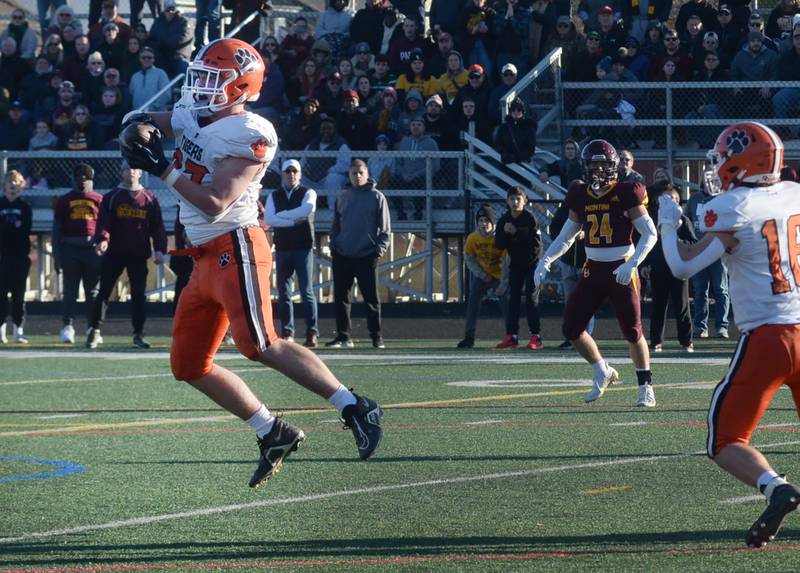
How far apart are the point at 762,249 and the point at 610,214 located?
15.2 ft

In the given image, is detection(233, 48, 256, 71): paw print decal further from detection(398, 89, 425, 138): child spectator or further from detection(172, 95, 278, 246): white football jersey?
detection(398, 89, 425, 138): child spectator

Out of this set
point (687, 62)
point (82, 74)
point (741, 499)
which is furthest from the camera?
point (82, 74)

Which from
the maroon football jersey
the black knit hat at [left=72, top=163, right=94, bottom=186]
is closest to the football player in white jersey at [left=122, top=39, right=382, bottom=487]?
the maroon football jersey

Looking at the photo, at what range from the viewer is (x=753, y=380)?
196 inches

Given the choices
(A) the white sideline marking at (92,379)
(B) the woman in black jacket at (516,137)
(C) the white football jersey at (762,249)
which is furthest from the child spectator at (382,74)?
(C) the white football jersey at (762,249)

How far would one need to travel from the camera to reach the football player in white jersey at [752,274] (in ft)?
16.3

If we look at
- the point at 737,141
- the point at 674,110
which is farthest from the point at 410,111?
the point at 737,141

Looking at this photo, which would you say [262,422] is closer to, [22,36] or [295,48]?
[295,48]

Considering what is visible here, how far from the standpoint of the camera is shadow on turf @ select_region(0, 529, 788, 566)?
16.2 ft

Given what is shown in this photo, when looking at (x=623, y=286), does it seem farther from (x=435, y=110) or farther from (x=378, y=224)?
(x=435, y=110)

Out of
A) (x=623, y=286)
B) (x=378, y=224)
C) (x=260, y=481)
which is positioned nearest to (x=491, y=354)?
(x=378, y=224)

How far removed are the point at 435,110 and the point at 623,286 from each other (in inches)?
373

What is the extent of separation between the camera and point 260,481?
5.95m

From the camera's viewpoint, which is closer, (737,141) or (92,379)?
(737,141)
